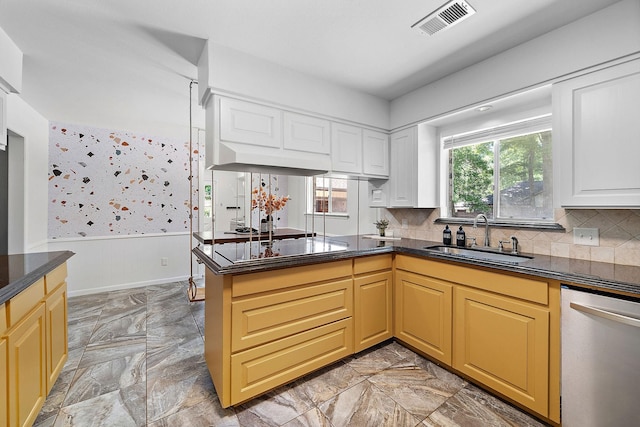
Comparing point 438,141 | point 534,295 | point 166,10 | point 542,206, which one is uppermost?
point 166,10

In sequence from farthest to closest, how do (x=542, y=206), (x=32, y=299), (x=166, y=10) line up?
(x=542, y=206)
(x=166, y=10)
(x=32, y=299)

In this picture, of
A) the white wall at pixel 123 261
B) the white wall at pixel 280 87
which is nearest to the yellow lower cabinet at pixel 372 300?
the white wall at pixel 280 87

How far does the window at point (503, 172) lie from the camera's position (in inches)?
86.8

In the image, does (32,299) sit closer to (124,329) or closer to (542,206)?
(124,329)

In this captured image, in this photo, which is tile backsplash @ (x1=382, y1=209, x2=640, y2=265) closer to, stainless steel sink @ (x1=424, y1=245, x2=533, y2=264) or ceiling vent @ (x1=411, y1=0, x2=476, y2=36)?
stainless steel sink @ (x1=424, y1=245, x2=533, y2=264)

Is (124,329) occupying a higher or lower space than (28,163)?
lower

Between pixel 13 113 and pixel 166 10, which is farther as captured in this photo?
pixel 13 113

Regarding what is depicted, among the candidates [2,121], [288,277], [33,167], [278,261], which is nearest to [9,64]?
[2,121]

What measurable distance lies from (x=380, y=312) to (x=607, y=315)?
143 centimetres

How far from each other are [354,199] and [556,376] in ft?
9.79

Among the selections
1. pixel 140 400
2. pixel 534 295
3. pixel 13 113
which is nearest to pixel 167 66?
pixel 13 113

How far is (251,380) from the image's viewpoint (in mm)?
1722

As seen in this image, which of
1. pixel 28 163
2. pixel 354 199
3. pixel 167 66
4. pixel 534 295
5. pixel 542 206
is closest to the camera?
pixel 534 295

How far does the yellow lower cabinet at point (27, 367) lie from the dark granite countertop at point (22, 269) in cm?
19
